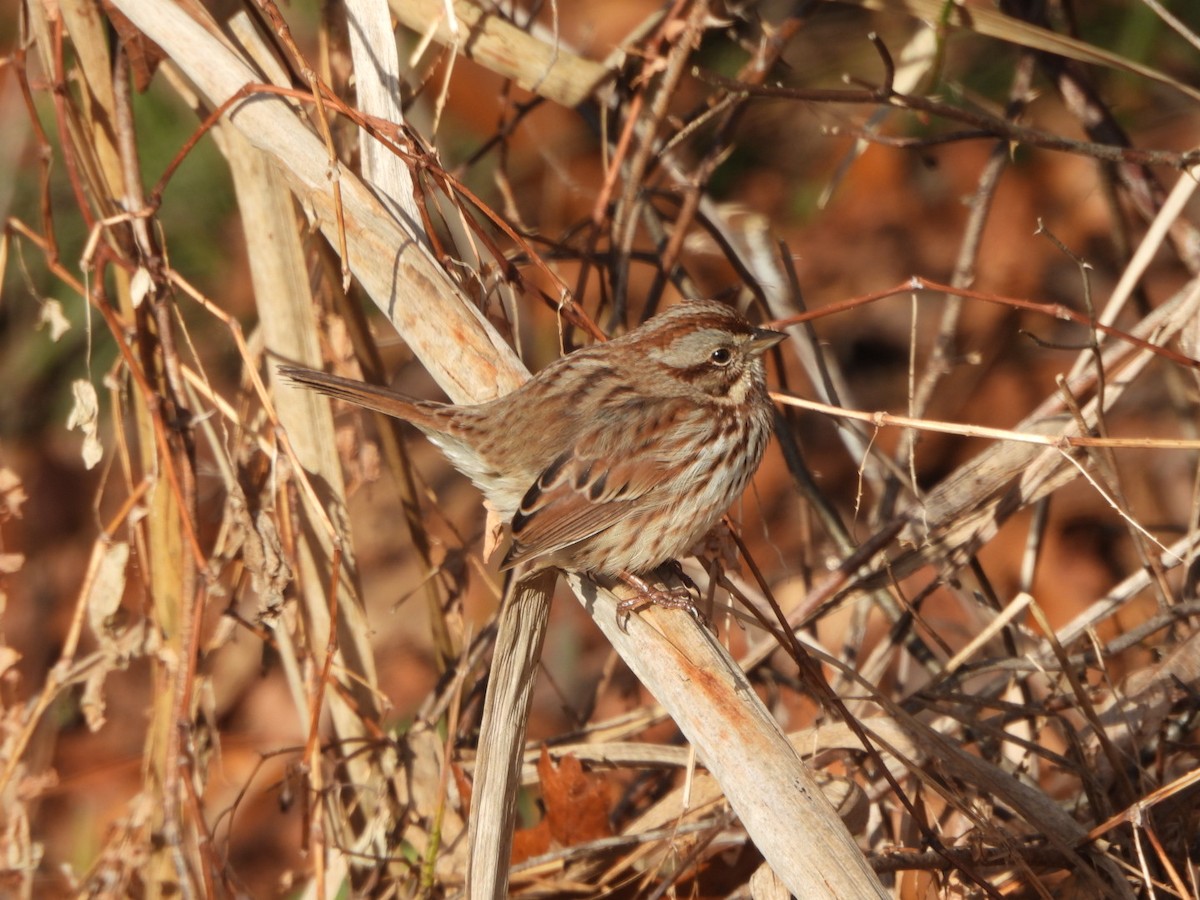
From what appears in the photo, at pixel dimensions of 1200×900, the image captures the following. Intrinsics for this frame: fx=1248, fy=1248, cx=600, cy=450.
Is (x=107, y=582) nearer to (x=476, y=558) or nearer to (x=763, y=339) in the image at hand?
(x=476, y=558)

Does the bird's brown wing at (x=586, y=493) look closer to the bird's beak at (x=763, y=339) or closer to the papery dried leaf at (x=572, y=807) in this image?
the bird's beak at (x=763, y=339)

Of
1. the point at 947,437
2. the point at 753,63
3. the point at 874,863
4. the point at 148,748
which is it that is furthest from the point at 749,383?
the point at 947,437

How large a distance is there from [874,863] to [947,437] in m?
3.37

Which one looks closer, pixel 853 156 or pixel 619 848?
pixel 619 848

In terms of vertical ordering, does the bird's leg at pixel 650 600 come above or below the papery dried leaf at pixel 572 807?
above

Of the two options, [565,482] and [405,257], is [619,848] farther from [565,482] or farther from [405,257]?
[405,257]

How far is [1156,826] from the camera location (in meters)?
2.52

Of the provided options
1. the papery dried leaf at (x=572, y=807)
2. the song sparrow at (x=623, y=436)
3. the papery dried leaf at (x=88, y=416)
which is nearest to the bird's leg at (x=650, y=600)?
the song sparrow at (x=623, y=436)

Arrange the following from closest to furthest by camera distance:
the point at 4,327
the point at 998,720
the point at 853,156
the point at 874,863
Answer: the point at 874,863, the point at 998,720, the point at 853,156, the point at 4,327

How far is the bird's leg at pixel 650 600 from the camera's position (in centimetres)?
224

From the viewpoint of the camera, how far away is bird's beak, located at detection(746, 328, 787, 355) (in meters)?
2.90

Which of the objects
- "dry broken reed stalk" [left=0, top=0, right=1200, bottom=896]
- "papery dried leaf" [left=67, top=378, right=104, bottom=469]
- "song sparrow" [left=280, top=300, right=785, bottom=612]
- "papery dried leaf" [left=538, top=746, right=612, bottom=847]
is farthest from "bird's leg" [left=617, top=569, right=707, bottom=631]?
"papery dried leaf" [left=67, top=378, right=104, bottom=469]

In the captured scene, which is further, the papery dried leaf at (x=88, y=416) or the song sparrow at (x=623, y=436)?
the song sparrow at (x=623, y=436)

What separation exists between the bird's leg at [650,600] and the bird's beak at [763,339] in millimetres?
628
